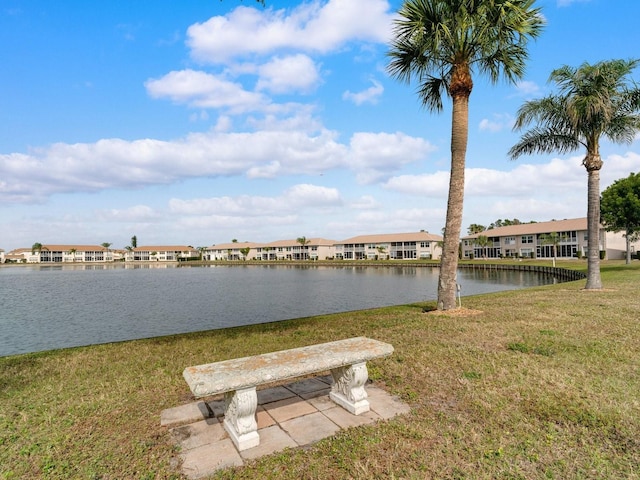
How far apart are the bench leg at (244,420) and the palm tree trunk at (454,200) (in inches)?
353

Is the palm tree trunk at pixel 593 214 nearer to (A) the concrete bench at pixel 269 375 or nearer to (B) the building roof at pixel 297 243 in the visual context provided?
(A) the concrete bench at pixel 269 375

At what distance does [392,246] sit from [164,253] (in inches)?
3884

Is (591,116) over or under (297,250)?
over

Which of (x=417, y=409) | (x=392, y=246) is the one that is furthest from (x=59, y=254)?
(x=417, y=409)

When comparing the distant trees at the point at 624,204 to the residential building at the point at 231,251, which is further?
the residential building at the point at 231,251

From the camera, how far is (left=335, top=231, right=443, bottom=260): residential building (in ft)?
294

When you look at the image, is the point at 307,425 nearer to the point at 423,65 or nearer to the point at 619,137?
the point at 423,65

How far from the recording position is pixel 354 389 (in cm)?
472

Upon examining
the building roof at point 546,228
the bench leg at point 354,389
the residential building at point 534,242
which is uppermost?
the building roof at point 546,228

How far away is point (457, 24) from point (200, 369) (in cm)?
1172

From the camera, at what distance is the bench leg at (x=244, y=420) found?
3.88 meters

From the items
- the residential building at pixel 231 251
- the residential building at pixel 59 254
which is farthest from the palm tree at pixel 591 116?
the residential building at pixel 59 254

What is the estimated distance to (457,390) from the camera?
5.20m

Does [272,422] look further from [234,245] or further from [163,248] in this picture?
[163,248]
